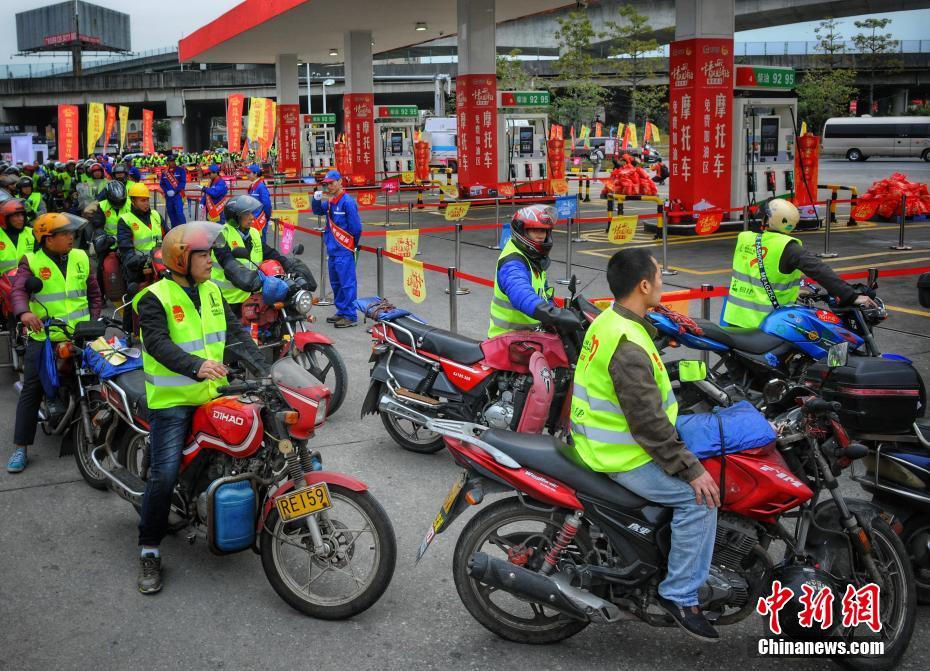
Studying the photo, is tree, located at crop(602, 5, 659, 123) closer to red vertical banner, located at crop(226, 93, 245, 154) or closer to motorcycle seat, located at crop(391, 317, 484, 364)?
red vertical banner, located at crop(226, 93, 245, 154)

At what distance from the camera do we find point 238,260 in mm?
7629

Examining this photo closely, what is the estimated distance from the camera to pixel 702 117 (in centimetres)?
1769

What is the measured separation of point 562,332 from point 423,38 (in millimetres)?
33102

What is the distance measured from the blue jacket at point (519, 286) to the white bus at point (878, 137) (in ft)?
157

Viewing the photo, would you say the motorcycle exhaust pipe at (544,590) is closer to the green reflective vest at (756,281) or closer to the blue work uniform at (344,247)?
the green reflective vest at (756,281)

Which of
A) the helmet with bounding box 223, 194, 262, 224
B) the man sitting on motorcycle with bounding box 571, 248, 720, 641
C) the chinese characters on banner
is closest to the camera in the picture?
the man sitting on motorcycle with bounding box 571, 248, 720, 641

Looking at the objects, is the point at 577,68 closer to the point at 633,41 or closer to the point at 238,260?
the point at 633,41

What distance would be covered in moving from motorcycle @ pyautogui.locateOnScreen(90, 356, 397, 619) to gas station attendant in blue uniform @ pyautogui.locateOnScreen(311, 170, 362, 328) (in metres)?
6.53

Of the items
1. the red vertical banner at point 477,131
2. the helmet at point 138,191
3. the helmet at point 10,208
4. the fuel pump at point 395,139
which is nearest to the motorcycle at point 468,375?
the helmet at point 10,208

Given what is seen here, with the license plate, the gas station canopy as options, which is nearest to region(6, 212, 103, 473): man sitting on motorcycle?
the license plate

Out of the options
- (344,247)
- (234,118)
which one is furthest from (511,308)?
(234,118)

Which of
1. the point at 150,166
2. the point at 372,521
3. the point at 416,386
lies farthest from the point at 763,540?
the point at 150,166

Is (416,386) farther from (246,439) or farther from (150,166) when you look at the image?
(150,166)

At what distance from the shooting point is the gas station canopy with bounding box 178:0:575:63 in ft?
86.7
